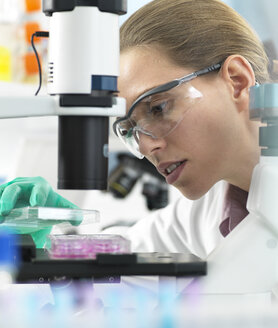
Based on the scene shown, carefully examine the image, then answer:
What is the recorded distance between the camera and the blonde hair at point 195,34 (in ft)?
4.23

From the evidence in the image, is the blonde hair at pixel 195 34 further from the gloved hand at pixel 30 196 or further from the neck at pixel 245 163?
the gloved hand at pixel 30 196

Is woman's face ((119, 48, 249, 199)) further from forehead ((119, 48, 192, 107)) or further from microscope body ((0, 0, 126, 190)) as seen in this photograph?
microscope body ((0, 0, 126, 190))

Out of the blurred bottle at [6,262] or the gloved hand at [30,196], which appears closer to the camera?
the blurred bottle at [6,262]

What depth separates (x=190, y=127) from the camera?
1.23m

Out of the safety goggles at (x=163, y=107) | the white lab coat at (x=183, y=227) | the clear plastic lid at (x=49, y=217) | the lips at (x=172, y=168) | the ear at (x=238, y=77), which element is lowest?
the white lab coat at (x=183, y=227)

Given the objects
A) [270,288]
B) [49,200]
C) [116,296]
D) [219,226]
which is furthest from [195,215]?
[116,296]

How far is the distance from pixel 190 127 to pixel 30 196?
371mm

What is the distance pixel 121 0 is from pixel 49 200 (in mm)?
620

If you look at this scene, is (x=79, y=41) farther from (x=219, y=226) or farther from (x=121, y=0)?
(x=219, y=226)

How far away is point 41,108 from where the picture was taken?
2.54 ft

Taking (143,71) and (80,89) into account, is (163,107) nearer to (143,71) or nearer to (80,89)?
(143,71)

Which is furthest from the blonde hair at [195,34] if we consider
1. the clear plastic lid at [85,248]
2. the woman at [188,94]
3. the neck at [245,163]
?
the clear plastic lid at [85,248]

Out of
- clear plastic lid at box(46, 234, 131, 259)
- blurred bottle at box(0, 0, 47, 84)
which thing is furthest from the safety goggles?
blurred bottle at box(0, 0, 47, 84)

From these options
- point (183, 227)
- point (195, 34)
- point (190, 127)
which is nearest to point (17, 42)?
point (183, 227)
